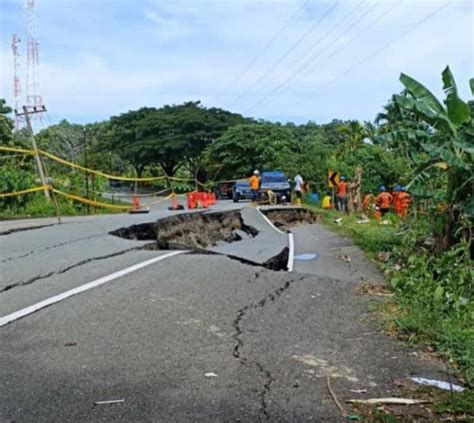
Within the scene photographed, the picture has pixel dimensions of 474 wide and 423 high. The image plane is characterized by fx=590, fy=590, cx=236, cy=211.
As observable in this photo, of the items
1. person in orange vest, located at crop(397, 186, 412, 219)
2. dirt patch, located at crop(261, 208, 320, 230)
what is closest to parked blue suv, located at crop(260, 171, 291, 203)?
dirt patch, located at crop(261, 208, 320, 230)

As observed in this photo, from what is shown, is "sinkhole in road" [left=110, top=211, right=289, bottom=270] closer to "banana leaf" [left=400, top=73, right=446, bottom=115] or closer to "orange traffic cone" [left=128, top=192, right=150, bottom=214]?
"orange traffic cone" [left=128, top=192, right=150, bottom=214]

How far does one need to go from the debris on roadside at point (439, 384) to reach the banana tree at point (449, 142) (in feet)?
14.7

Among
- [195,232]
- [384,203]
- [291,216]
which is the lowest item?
[291,216]

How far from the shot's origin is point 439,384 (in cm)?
400

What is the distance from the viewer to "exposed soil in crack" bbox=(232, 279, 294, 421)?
360cm

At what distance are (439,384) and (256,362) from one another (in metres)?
1.27

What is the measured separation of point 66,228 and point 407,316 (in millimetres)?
8847

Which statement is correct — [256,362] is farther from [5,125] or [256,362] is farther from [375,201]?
[5,125]

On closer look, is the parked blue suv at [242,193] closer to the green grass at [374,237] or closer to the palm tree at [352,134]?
the palm tree at [352,134]

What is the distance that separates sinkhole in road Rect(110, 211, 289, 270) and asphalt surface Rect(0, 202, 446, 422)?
2.70m

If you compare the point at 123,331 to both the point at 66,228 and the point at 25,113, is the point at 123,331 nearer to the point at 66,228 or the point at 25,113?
the point at 66,228

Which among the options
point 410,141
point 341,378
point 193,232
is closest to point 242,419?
point 341,378

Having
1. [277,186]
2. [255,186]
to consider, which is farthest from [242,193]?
[255,186]

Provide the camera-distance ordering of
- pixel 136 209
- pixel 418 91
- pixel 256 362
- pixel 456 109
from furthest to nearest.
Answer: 1. pixel 136 209
2. pixel 418 91
3. pixel 456 109
4. pixel 256 362
